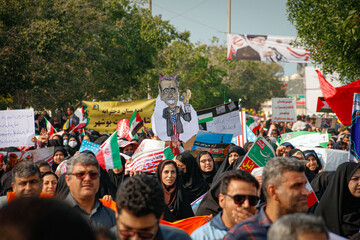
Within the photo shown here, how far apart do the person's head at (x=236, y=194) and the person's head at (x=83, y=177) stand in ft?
3.39

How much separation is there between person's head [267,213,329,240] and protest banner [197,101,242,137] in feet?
25.9

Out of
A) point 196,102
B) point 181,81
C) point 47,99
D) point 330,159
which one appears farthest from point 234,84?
point 330,159

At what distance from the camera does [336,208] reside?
4602 mm

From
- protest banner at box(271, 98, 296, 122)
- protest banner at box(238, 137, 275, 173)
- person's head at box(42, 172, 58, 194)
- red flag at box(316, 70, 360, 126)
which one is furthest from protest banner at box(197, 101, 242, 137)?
protest banner at box(271, 98, 296, 122)

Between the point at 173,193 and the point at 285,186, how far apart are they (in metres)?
2.66

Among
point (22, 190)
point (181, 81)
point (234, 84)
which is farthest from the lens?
point (234, 84)

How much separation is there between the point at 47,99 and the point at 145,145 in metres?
14.4

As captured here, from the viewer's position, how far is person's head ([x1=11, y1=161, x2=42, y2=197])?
434cm

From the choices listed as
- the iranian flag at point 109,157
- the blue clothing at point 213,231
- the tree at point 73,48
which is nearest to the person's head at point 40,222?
the blue clothing at point 213,231

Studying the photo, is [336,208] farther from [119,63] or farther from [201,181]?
[119,63]

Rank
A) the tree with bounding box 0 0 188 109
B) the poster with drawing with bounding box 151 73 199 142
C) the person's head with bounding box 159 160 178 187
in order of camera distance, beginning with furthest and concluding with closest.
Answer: the tree with bounding box 0 0 188 109, the poster with drawing with bounding box 151 73 199 142, the person's head with bounding box 159 160 178 187

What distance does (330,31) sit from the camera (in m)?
12.1

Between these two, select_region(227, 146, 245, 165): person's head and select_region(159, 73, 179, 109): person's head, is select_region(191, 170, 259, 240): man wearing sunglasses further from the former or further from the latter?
select_region(159, 73, 179, 109): person's head

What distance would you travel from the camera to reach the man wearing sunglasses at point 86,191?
3.70m
